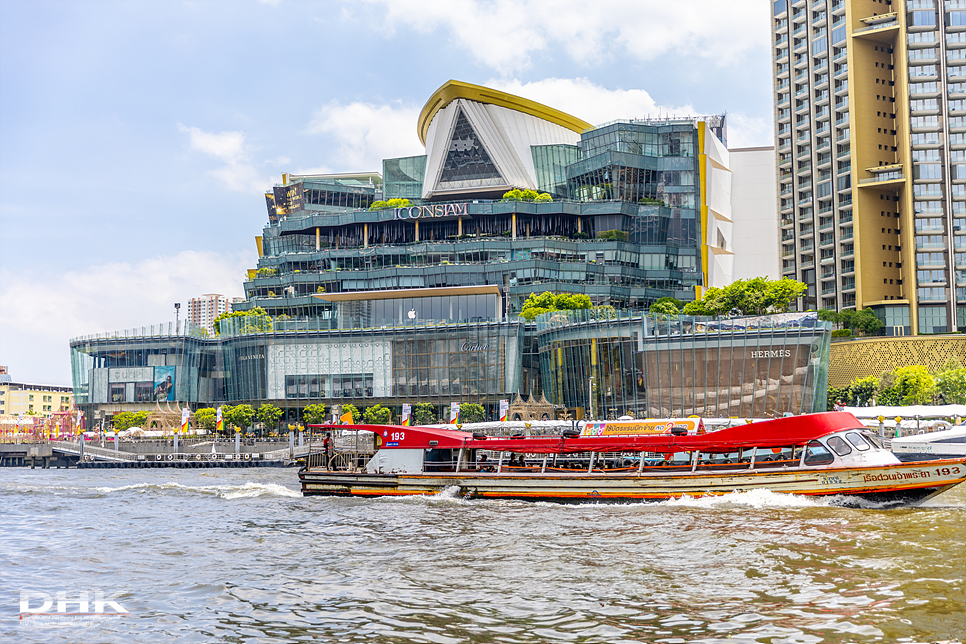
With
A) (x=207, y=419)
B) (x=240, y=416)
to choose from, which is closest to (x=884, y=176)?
(x=240, y=416)

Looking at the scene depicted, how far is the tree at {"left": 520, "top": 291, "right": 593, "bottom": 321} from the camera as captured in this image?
400 ft

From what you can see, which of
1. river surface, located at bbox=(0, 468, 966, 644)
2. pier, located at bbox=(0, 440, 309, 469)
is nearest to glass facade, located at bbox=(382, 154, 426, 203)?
pier, located at bbox=(0, 440, 309, 469)

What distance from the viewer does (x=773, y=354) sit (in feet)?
298

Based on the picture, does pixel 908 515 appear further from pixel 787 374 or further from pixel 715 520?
pixel 787 374

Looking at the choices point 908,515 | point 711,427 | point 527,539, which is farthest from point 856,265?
point 527,539

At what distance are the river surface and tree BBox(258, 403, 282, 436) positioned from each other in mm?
72940

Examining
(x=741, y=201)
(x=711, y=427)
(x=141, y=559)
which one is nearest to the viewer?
(x=141, y=559)

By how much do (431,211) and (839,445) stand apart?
119295 millimetres

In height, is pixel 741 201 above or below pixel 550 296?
above

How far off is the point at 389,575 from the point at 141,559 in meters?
9.00

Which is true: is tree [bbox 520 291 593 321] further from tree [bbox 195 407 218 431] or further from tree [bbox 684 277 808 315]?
tree [bbox 195 407 218 431]

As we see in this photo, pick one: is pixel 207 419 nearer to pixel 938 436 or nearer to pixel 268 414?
pixel 268 414

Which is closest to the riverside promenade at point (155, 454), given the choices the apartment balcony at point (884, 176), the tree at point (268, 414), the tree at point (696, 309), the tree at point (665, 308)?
the tree at point (268, 414)

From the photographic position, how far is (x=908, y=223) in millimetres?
136250
